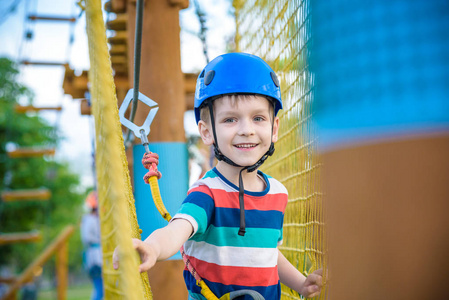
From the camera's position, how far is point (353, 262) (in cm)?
81

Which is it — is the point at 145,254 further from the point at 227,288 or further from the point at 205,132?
the point at 205,132

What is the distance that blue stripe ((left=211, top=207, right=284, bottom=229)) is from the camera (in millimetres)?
1581

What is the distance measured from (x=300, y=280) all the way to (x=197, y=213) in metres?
0.55

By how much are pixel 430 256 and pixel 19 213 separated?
2519 centimetres

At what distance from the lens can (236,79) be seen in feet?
5.38

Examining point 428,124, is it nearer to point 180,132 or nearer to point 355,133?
point 355,133

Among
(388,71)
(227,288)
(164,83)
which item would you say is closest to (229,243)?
(227,288)

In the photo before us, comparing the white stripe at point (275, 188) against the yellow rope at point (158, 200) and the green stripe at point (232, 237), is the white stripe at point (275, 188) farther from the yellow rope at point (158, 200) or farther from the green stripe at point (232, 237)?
the yellow rope at point (158, 200)

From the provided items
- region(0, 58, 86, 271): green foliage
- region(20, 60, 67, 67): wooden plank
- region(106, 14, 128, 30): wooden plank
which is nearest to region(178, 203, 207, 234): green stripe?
region(106, 14, 128, 30): wooden plank

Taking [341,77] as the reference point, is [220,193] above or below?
below

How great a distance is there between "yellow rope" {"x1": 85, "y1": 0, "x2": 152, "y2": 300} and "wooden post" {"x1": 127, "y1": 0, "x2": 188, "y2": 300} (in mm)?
1508

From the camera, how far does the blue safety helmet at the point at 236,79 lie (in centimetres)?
163

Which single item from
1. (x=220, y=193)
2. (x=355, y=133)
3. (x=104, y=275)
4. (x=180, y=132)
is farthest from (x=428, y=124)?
(x=180, y=132)

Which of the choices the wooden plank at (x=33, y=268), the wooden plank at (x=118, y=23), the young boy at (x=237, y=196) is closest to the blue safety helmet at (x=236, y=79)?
the young boy at (x=237, y=196)
